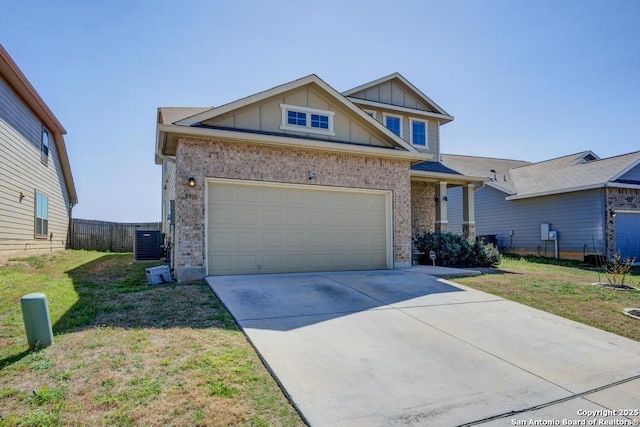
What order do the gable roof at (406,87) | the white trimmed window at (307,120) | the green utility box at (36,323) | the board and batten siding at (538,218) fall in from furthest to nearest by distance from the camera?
1. the board and batten siding at (538,218)
2. the gable roof at (406,87)
3. the white trimmed window at (307,120)
4. the green utility box at (36,323)

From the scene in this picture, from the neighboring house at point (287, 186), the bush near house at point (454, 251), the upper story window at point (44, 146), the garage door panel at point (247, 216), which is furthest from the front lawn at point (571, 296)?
the upper story window at point (44, 146)

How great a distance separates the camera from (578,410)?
3502mm

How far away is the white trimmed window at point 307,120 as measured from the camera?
10273 mm

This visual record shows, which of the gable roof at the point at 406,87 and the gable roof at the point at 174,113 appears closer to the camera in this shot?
the gable roof at the point at 174,113

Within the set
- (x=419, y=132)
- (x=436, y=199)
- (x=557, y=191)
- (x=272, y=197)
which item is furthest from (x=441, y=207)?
(x=272, y=197)

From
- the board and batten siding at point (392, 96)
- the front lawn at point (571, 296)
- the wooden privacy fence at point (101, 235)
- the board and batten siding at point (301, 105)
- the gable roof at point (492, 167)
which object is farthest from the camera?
the gable roof at point (492, 167)

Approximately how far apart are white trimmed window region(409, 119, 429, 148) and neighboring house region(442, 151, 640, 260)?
2.03m

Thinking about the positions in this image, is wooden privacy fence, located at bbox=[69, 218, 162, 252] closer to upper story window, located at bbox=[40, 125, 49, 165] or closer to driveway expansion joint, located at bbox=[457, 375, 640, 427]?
upper story window, located at bbox=[40, 125, 49, 165]

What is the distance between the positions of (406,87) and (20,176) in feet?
46.8

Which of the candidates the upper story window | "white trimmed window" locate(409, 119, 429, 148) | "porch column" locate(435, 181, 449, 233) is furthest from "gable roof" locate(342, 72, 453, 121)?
the upper story window

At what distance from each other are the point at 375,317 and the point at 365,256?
491cm

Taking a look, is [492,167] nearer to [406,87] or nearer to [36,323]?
[406,87]

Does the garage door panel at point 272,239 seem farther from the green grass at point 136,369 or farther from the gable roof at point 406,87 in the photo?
the gable roof at point 406,87

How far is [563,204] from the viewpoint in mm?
17938
